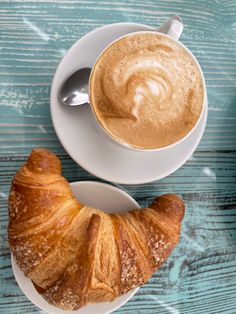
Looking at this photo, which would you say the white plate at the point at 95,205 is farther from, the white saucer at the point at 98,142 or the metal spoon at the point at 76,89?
the metal spoon at the point at 76,89

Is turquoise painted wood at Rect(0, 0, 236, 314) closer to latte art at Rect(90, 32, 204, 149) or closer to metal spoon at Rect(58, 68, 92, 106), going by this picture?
metal spoon at Rect(58, 68, 92, 106)

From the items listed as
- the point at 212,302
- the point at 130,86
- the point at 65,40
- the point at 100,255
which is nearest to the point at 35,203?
the point at 100,255

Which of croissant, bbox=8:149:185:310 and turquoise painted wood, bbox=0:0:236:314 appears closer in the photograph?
croissant, bbox=8:149:185:310

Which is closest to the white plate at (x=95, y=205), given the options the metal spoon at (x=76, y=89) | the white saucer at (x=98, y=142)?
the white saucer at (x=98, y=142)

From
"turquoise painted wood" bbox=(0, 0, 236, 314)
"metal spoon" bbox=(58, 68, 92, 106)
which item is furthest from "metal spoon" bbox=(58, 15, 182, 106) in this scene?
"turquoise painted wood" bbox=(0, 0, 236, 314)

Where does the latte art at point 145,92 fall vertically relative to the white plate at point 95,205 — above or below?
above

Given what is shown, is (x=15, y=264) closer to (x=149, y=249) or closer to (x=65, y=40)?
(x=149, y=249)
